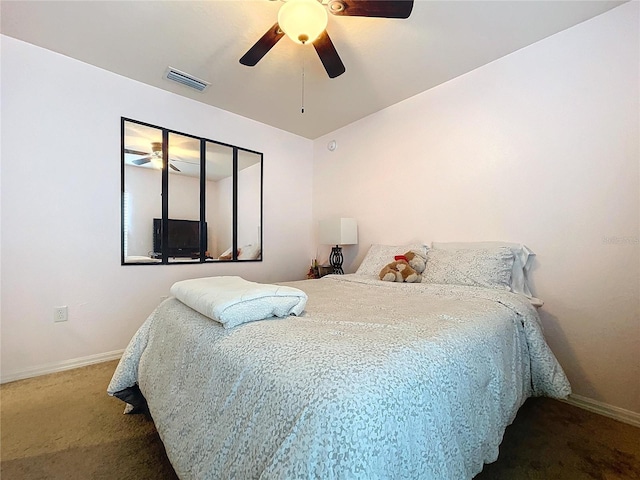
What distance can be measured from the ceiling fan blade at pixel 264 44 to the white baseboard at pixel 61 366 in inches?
104

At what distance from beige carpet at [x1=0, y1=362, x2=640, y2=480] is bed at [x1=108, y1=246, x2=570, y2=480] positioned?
0.25 m

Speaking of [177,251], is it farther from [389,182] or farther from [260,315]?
[389,182]

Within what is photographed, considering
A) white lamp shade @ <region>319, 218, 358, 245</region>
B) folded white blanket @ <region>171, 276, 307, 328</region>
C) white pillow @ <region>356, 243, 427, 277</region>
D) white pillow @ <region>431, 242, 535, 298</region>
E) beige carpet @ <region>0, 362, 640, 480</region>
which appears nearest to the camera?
folded white blanket @ <region>171, 276, 307, 328</region>

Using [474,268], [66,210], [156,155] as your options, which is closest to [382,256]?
[474,268]

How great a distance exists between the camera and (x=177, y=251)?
283 centimetres

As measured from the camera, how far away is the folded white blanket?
1033 millimetres

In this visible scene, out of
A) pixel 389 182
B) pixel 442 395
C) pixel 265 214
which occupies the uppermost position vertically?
pixel 389 182

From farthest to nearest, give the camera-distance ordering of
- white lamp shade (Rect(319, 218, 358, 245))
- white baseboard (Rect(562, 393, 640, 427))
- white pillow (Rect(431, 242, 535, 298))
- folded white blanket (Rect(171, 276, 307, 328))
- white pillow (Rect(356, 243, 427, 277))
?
white lamp shade (Rect(319, 218, 358, 245))
white pillow (Rect(356, 243, 427, 277))
white pillow (Rect(431, 242, 535, 298))
white baseboard (Rect(562, 393, 640, 427))
folded white blanket (Rect(171, 276, 307, 328))

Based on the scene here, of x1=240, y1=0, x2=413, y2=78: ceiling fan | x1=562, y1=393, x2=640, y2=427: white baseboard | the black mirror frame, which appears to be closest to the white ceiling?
x1=240, y1=0, x2=413, y2=78: ceiling fan

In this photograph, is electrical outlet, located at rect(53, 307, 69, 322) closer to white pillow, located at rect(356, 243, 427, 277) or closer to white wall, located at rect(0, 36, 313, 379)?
white wall, located at rect(0, 36, 313, 379)

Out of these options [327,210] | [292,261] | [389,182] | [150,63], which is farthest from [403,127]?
[150,63]

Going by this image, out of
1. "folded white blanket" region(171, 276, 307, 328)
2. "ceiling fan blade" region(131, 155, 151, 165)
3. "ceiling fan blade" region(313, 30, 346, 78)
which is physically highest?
"ceiling fan blade" region(313, 30, 346, 78)

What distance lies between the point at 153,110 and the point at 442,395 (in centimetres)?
319

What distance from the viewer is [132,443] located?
4.50ft
